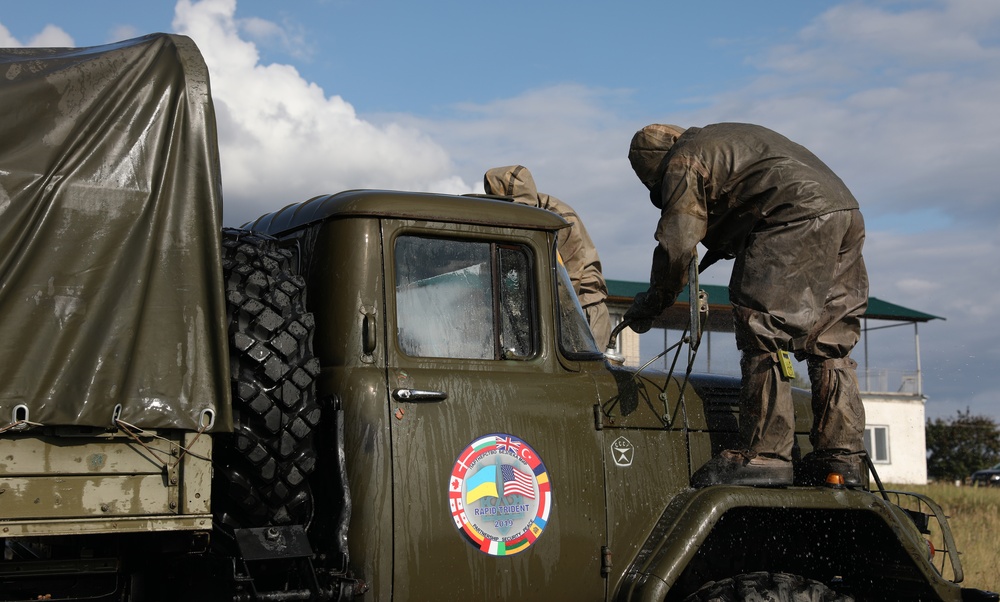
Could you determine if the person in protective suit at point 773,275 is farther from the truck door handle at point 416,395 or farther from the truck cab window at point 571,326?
the truck door handle at point 416,395

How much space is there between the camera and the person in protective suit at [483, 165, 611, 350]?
20.7 feet

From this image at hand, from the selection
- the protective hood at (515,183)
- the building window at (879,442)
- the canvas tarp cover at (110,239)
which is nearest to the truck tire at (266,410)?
the canvas tarp cover at (110,239)

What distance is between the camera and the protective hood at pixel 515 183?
695 centimetres

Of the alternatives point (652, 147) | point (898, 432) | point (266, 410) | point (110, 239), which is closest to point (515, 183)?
point (652, 147)

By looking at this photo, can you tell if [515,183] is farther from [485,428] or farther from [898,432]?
[898,432]

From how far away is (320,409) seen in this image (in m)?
4.09

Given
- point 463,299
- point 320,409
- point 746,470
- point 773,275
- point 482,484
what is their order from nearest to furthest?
point 320,409
point 482,484
point 463,299
point 746,470
point 773,275

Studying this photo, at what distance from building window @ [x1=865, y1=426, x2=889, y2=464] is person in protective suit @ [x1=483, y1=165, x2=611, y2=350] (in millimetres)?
27668

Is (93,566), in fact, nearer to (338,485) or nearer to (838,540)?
(338,485)

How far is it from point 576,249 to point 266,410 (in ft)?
10.1

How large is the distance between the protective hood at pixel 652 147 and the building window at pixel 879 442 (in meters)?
28.9

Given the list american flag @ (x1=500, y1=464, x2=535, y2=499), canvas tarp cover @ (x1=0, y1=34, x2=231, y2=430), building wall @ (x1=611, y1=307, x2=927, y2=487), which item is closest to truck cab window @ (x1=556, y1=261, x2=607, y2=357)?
american flag @ (x1=500, y1=464, x2=535, y2=499)

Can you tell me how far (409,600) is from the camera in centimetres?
404

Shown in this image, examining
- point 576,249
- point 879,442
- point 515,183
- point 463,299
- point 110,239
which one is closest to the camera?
point 110,239
